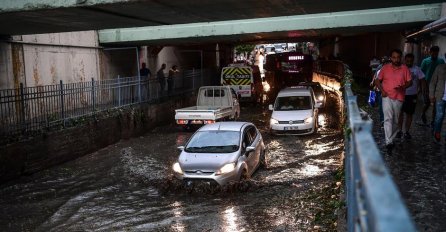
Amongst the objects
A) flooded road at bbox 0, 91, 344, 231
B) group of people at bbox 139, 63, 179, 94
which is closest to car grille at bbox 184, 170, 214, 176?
flooded road at bbox 0, 91, 344, 231

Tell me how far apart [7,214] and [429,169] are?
7.98 meters

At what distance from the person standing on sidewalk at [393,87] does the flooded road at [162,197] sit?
4.99 feet

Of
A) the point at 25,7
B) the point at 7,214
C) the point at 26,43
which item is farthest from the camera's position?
the point at 26,43

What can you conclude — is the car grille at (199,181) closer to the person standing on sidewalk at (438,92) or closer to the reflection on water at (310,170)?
the reflection on water at (310,170)

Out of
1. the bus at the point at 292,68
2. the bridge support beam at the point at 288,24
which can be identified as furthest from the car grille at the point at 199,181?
the bus at the point at 292,68

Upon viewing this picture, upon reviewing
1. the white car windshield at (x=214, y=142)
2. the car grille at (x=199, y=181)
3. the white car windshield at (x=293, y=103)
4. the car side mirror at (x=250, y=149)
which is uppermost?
the white car windshield at (x=293, y=103)

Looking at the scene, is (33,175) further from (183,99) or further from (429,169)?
(183,99)

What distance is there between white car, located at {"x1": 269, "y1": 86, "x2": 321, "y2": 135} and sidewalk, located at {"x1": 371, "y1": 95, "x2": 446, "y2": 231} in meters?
Result: 5.69

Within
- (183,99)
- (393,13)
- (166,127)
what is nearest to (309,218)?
(393,13)

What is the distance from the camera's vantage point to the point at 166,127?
69.1 ft

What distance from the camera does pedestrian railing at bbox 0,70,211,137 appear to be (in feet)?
40.7

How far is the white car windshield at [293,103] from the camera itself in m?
17.1

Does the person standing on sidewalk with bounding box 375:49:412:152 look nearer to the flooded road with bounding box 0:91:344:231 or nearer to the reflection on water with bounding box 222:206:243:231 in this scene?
the flooded road with bounding box 0:91:344:231

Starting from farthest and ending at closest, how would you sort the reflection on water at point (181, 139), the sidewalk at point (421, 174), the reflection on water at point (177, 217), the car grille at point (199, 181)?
1. the reflection on water at point (181, 139)
2. the car grille at point (199, 181)
3. the reflection on water at point (177, 217)
4. the sidewalk at point (421, 174)
